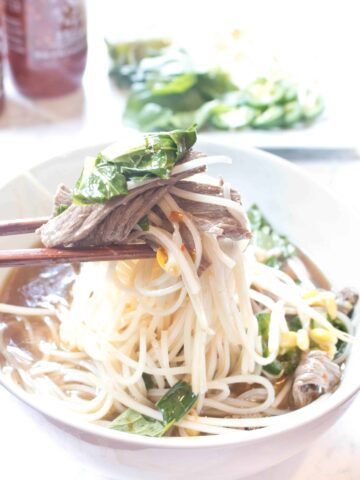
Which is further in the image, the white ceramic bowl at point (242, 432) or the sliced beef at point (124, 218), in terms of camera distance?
the sliced beef at point (124, 218)

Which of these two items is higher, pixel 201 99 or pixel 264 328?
pixel 201 99

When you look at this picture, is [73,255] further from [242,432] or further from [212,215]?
[242,432]

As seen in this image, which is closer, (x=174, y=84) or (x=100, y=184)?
(x=100, y=184)

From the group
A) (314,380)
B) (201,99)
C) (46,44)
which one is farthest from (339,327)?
(46,44)

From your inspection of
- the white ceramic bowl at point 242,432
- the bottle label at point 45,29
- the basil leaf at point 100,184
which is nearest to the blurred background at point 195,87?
the bottle label at point 45,29

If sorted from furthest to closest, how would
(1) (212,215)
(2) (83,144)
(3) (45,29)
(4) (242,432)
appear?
(3) (45,29) < (2) (83,144) < (1) (212,215) < (4) (242,432)

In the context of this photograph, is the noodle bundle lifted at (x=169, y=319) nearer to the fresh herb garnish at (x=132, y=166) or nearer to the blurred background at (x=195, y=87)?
the fresh herb garnish at (x=132, y=166)

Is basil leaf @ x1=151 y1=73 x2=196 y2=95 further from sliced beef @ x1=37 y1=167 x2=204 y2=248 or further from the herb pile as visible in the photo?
sliced beef @ x1=37 y1=167 x2=204 y2=248
